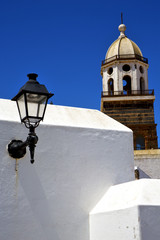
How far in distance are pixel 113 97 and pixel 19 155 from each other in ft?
65.0

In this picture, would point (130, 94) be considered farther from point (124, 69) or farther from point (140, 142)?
point (140, 142)

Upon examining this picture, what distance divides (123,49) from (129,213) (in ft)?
72.1

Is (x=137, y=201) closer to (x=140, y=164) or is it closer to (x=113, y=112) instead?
(x=140, y=164)

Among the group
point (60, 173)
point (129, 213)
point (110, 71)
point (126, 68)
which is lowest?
point (129, 213)

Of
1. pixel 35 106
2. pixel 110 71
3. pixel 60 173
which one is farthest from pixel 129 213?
pixel 110 71

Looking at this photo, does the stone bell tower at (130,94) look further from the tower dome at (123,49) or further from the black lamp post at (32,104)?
the black lamp post at (32,104)

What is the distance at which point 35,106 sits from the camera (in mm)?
4211

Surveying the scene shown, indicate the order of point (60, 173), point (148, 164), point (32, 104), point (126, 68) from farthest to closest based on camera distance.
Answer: point (126, 68), point (148, 164), point (60, 173), point (32, 104)

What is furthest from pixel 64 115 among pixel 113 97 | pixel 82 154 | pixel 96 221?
pixel 113 97

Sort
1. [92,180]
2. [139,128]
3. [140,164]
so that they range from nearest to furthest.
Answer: [92,180] → [140,164] → [139,128]

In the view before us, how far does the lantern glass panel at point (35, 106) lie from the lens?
4.16 metres

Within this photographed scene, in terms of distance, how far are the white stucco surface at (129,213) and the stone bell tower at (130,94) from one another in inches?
733

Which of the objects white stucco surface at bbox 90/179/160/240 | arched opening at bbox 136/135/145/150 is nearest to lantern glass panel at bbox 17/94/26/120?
white stucco surface at bbox 90/179/160/240

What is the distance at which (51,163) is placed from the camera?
Result: 6082 mm
